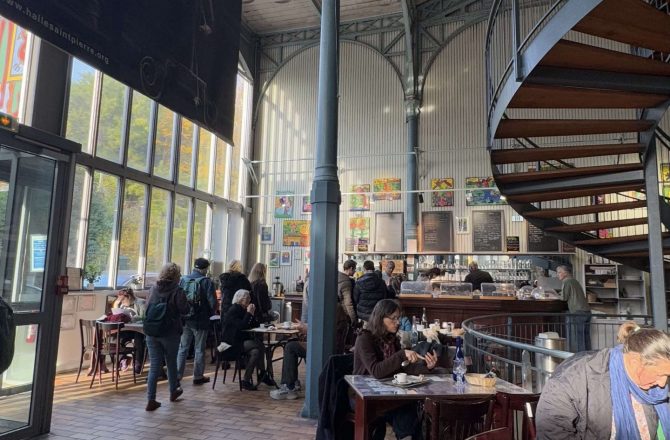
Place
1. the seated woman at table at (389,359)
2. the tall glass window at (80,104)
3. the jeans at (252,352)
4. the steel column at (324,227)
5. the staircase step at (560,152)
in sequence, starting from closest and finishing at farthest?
1. the seated woman at table at (389,359)
2. the steel column at (324,227)
3. the staircase step at (560,152)
4. the jeans at (252,352)
5. the tall glass window at (80,104)

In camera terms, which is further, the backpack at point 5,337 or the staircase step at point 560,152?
the staircase step at point 560,152

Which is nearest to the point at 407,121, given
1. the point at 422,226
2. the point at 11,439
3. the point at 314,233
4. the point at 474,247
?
the point at 422,226

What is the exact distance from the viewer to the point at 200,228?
12188 mm

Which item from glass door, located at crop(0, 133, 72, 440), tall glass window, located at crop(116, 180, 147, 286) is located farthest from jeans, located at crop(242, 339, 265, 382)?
tall glass window, located at crop(116, 180, 147, 286)

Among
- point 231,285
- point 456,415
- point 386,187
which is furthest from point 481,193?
point 456,415

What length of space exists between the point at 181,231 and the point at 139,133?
2.63 metres

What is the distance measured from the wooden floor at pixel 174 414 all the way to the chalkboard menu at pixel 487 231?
7426 mm

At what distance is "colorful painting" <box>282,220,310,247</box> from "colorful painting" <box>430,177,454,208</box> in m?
3.74

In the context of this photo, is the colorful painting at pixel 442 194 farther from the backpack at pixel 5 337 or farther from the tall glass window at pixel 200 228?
the backpack at pixel 5 337

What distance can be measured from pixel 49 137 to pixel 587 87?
5.03 metres

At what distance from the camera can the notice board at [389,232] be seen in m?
12.5

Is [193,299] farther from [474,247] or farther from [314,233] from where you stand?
[474,247]

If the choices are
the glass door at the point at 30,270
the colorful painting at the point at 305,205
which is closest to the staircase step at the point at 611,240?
the glass door at the point at 30,270

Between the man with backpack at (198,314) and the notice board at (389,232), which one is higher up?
the notice board at (389,232)
